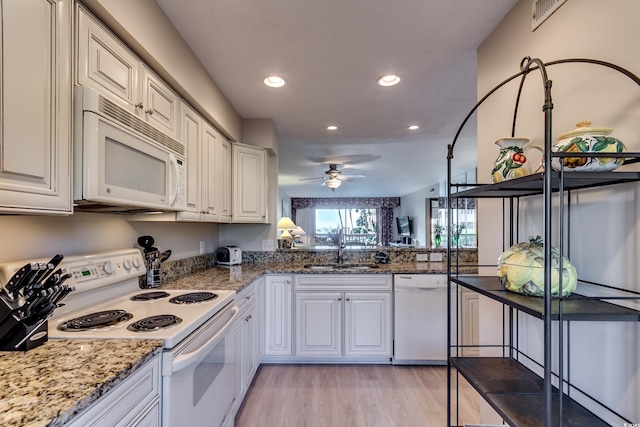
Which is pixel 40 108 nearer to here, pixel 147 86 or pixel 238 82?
pixel 147 86

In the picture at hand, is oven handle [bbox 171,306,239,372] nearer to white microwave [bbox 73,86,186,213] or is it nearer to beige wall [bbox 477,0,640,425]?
white microwave [bbox 73,86,186,213]

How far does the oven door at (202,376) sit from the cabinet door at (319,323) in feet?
3.46

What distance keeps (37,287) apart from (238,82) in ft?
6.05

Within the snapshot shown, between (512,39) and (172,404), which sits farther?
(512,39)

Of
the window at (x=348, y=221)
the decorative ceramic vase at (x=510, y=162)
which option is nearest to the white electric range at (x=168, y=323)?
the decorative ceramic vase at (x=510, y=162)

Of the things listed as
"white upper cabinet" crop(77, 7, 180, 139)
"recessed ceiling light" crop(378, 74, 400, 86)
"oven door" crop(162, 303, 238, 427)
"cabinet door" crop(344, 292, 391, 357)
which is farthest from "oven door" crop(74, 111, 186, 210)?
"cabinet door" crop(344, 292, 391, 357)

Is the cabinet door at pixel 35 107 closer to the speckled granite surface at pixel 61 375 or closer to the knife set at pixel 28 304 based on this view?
the knife set at pixel 28 304

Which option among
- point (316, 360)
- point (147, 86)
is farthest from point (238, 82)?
point (316, 360)

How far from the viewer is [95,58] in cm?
119

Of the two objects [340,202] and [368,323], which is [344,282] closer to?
[368,323]

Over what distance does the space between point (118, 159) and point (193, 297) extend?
0.81 m

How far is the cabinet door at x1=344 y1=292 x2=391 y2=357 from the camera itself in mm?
2857

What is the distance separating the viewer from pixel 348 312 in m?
2.86

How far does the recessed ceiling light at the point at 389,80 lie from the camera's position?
2.25 meters
